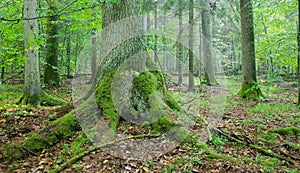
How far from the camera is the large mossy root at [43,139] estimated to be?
4.09 metres

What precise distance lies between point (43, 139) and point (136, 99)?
1.99 m

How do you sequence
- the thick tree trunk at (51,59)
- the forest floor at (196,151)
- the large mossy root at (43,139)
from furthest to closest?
the thick tree trunk at (51,59) < the large mossy root at (43,139) < the forest floor at (196,151)

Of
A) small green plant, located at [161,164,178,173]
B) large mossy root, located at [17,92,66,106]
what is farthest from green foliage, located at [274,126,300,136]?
large mossy root, located at [17,92,66,106]

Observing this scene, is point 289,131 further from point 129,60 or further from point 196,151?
point 129,60

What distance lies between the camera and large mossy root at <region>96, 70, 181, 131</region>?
4.92 metres

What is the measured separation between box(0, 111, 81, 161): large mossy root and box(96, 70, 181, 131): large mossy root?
0.68 m

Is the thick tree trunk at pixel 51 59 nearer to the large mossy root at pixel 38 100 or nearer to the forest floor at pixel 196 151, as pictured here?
the large mossy root at pixel 38 100

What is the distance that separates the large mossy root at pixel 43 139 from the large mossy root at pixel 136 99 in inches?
26.9

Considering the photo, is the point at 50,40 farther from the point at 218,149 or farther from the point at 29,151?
the point at 218,149

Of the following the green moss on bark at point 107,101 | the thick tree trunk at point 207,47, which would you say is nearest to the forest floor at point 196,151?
Answer: the green moss on bark at point 107,101

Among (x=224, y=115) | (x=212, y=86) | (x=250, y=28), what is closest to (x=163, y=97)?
(x=224, y=115)

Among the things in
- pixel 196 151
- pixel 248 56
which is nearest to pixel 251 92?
pixel 248 56

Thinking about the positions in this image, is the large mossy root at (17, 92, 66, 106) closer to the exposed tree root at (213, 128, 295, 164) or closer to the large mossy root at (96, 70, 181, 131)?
the large mossy root at (96, 70, 181, 131)

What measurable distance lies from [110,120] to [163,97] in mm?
1397
